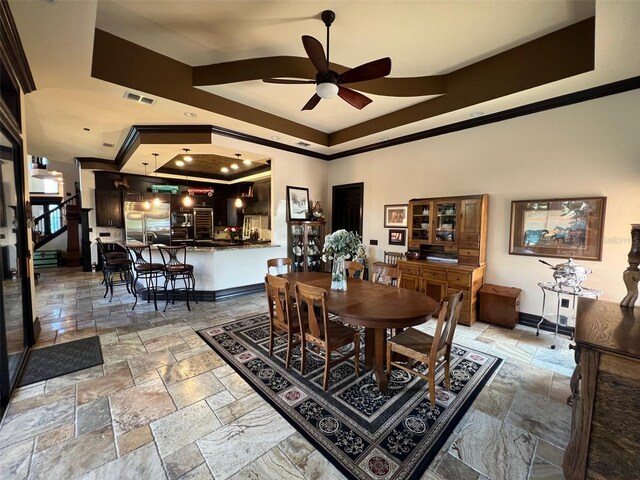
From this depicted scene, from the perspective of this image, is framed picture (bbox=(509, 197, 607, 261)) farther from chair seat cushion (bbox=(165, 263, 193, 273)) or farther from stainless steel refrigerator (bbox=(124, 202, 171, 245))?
stainless steel refrigerator (bbox=(124, 202, 171, 245))

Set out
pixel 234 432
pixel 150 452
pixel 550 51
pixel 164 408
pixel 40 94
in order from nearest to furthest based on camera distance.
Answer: pixel 150 452, pixel 234 432, pixel 164 408, pixel 550 51, pixel 40 94

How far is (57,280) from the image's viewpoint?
653 centimetres

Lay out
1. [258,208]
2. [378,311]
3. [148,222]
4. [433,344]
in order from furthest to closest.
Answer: [258,208] < [148,222] < [378,311] < [433,344]

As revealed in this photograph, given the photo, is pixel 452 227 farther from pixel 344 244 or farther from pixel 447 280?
pixel 344 244

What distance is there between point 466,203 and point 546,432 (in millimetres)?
2964

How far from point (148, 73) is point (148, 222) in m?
6.14

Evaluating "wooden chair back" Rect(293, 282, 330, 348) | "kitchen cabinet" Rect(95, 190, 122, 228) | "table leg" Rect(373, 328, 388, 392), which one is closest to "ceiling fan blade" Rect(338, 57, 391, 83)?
"wooden chair back" Rect(293, 282, 330, 348)

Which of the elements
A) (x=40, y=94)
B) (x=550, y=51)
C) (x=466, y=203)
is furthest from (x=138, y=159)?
(x=550, y=51)

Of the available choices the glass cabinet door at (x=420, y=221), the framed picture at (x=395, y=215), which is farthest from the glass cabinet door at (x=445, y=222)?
the framed picture at (x=395, y=215)

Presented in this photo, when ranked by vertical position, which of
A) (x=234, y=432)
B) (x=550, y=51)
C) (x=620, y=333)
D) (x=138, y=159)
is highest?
(x=550, y=51)

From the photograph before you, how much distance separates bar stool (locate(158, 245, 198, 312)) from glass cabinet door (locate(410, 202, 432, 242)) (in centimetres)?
390

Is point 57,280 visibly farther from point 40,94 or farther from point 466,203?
point 466,203

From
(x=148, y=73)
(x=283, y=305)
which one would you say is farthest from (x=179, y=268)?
(x=148, y=73)

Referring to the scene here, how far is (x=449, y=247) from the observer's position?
4379mm
